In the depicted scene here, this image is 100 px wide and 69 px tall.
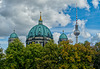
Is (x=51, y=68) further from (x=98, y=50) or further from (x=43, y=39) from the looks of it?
(x=43, y=39)

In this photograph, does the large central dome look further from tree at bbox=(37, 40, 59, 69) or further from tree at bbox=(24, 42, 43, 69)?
tree at bbox=(37, 40, 59, 69)

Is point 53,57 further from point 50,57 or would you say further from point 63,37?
point 63,37

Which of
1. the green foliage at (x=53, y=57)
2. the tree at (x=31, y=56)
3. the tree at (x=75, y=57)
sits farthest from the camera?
the tree at (x=31, y=56)

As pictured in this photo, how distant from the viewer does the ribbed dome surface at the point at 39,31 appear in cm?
9481

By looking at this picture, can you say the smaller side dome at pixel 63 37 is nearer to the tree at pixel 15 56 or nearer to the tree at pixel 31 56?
the tree at pixel 31 56

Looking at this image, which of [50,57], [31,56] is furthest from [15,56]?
[50,57]

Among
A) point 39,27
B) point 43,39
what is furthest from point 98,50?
point 39,27

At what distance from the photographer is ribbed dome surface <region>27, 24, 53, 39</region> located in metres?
94.8

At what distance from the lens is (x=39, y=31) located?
95125mm

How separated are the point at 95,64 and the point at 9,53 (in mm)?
25919

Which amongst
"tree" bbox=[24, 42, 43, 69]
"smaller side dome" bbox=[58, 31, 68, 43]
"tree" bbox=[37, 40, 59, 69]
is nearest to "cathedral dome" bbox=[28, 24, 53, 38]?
"smaller side dome" bbox=[58, 31, 68, 43]

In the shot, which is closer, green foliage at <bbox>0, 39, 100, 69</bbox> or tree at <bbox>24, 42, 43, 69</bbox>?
green foliage at <bbox>0, 39, 100, 69</bbox>

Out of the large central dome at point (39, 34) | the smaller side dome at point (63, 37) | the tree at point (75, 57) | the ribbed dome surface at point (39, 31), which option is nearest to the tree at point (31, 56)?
the tree at point (75, 57)

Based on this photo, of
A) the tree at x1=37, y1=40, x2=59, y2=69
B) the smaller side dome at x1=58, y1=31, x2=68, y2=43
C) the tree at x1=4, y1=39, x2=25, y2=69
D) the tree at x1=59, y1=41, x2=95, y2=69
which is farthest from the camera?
the smaller side dome at x1=58, y1=31, x2=68, y2=43
